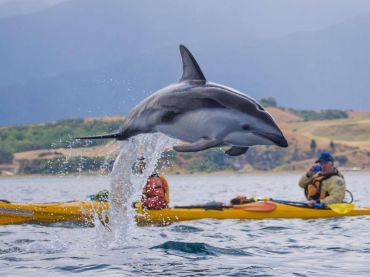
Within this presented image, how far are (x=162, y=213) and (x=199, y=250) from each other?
5617 millimetres

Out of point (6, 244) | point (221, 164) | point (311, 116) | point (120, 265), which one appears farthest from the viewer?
point (311, 116)

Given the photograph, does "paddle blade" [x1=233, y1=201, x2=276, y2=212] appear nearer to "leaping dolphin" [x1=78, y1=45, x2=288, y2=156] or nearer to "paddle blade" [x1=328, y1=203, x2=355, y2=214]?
"paddle blade" [x1=328, y1=203, x2=355, y2=214]

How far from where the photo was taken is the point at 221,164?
102 metres

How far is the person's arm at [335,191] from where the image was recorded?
61.8 ft

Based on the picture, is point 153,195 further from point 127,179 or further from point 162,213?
point 127,179

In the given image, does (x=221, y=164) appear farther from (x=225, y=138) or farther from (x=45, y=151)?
(x=225, y=138)

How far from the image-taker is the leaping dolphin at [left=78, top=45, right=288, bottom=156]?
8922 millimetres

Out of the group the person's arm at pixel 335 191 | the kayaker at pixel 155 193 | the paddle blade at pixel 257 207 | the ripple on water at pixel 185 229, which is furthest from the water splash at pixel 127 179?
the person's arm at pixel 335 191

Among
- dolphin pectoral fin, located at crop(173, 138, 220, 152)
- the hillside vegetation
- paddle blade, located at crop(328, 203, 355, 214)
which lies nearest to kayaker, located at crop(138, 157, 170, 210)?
paddle blade, located at crop(328, 203, 355, 214)

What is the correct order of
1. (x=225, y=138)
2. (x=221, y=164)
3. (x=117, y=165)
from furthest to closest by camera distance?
(x=221, y=164) → (x=117, y=165) → (x=225, y=138)

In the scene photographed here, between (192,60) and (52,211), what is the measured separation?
391 inches

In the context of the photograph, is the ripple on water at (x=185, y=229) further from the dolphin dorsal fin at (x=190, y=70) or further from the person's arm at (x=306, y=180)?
the dolphin dorsal fin at (x=190, y=70)

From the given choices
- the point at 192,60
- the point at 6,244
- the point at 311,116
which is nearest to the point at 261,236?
the point at 6,244

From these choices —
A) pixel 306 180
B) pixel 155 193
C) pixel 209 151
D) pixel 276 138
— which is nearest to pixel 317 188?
pixel 306 180
